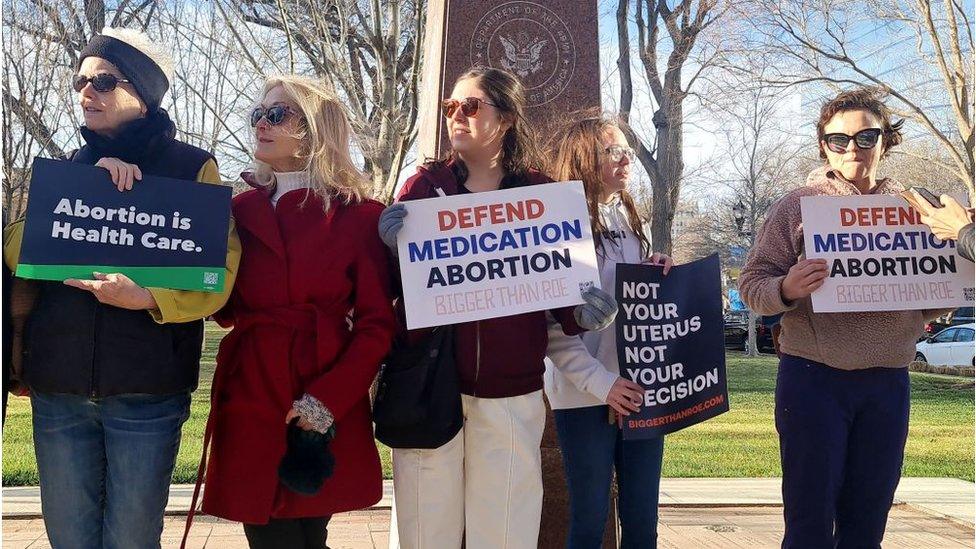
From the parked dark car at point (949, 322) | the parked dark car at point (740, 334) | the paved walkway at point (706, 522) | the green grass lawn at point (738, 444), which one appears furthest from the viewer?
the parked dark car at point (740, 334)

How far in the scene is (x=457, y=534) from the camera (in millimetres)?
2975

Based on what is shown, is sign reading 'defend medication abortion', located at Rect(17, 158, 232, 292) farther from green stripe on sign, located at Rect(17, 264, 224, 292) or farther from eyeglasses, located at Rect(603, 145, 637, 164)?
eyeglasses, located at Rect(603, 145, 637, 164)

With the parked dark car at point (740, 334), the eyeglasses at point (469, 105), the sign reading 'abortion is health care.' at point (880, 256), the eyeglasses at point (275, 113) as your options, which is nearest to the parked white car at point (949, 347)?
the parked dark car at point (740, 334)

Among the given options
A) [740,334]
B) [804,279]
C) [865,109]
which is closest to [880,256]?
[804,279]

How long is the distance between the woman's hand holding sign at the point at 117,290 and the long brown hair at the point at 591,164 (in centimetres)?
160

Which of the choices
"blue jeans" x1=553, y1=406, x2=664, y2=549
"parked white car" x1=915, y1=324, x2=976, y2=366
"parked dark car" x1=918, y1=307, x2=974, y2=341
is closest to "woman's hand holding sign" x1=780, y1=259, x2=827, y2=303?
"blue jeans" x1=553, y1=406, x2=664, y2=549

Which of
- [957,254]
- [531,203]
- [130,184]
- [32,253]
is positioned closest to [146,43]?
[130,184]

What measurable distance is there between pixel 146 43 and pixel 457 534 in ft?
6.12

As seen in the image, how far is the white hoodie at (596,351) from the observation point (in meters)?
3.27

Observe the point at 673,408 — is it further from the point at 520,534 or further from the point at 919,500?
the point at 919,500

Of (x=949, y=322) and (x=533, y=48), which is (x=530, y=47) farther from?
(x=949, y=322)

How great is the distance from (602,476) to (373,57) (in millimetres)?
12665

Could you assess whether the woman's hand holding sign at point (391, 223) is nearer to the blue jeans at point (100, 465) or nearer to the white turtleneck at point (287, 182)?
the white turtleneck at point (287, 182)

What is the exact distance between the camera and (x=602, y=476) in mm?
3332
